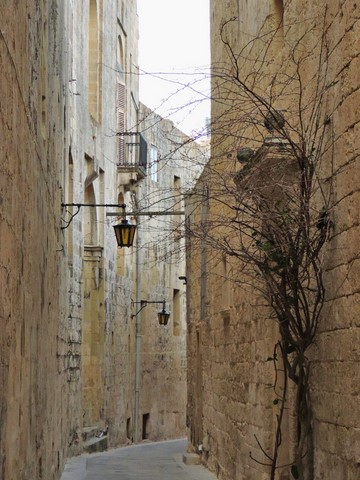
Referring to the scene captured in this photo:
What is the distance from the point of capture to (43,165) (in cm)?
945

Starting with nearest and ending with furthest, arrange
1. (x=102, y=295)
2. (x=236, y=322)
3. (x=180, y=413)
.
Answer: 1. (x=236, y=322)
2. (x=102, y=295)
3. (x=180, y=413)

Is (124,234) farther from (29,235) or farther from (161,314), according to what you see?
(161,314)

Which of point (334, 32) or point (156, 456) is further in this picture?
point (156, 456)

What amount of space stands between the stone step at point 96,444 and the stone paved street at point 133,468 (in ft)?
0.61

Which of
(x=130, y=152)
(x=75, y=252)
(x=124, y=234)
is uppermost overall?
(x=130, y=152)

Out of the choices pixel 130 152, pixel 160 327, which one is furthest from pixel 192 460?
pixel 160 327

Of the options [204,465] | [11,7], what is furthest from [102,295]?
[11,7]

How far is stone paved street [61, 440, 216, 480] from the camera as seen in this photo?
14750mm

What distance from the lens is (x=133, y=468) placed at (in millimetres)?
16484

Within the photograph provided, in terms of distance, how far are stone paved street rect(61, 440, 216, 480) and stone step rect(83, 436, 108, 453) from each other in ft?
0.61

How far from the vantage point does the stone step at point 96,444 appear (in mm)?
19681

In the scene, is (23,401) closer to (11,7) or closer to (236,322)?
(11,7)

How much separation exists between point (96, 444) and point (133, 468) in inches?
155

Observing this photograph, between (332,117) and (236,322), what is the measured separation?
5796 mm
